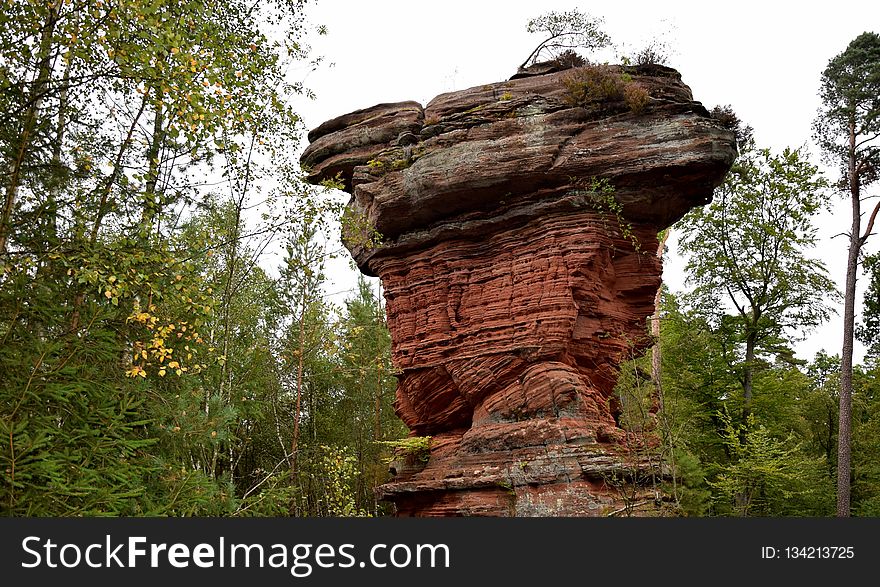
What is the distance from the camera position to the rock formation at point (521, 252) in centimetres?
1623

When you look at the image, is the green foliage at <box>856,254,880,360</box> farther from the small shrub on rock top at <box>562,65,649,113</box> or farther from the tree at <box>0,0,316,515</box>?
the tree at <box>0,0,316,515</box>

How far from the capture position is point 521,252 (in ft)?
58.9

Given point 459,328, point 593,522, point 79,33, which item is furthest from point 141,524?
point 459,328

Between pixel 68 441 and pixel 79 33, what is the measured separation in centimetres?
382

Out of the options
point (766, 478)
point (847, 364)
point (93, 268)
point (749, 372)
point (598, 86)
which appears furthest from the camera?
point (749, 372)

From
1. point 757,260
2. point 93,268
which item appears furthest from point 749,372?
point 93,268

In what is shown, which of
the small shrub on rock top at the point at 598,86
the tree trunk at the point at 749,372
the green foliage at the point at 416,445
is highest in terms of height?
the small shrub on rock top at the point at 598,86

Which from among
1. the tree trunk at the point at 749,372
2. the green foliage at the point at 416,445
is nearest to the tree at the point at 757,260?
the tree trunk at the point at 749,372

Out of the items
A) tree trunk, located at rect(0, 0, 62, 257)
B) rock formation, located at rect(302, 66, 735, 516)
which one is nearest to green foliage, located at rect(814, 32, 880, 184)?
rock formation, located at rect(302, 66, 735, 516)

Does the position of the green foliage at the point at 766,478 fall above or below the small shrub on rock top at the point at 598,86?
below

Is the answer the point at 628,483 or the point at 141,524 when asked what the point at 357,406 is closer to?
the point at 628,483

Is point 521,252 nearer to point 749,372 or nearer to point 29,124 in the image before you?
point 749,372

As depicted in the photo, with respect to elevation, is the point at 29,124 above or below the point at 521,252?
below

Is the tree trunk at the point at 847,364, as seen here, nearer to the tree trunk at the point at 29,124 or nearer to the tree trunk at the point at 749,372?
the tree trunk at the point at 749,372
